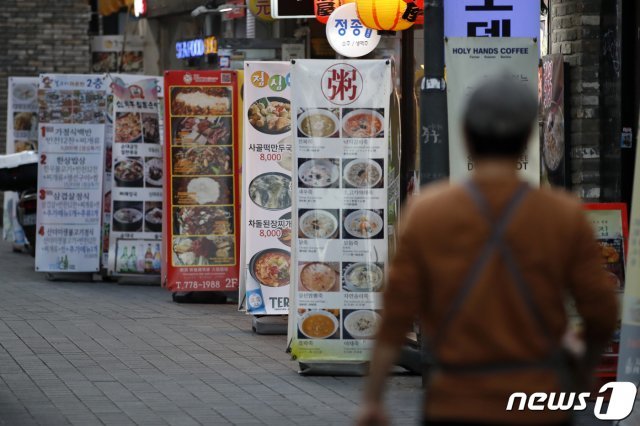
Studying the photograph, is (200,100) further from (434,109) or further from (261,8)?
(434,109)

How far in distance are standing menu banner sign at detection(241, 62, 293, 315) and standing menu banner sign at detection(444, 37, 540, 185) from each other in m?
3.79

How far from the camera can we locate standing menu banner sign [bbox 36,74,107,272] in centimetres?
1652

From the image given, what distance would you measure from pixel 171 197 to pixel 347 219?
4861 millimetres

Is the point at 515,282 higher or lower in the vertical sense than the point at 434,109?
lower

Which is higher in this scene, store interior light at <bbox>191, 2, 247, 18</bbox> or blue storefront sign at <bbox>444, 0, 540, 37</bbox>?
store interior light at <bbox>191, 2, 247, 18</bbox>

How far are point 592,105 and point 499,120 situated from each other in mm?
7333

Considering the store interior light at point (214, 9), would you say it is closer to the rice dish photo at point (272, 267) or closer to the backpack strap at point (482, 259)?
the rice dish photo at point (272, 267)

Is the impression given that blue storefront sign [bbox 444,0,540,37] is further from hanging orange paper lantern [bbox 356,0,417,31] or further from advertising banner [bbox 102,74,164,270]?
advertising banner [bbox 102,74,164,270]

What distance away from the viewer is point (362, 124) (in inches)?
381

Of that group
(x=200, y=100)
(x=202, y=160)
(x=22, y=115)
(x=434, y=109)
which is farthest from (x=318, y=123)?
(x=22, y=115)

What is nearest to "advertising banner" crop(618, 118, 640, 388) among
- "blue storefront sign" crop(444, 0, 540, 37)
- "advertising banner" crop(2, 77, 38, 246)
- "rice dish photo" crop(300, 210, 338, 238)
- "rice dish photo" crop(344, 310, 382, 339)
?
"blue storefront sign" crop(444, 0, 540, 37)

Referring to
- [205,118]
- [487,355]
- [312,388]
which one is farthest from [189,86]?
[487,355]

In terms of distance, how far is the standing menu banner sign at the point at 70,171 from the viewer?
16.5 meters

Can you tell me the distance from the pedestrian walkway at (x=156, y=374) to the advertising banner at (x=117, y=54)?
1401cm
